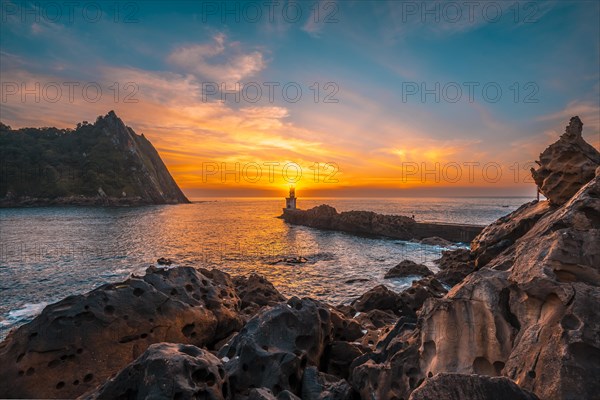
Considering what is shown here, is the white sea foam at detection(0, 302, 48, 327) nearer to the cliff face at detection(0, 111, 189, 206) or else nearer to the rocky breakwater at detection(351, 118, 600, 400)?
the rocky breakwater at detection(351, 118, 600, 400)

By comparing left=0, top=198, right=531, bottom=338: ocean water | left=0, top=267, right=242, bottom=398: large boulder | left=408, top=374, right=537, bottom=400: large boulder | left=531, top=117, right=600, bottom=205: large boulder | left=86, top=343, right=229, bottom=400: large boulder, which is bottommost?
left=0, top=198, right=531, bottom=338: ocean water

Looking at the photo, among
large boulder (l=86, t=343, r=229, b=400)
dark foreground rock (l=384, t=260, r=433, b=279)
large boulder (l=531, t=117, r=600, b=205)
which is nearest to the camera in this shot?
large boulder (l=86, t=343, r=229, b=400)

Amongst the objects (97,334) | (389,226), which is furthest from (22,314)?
(389,226)

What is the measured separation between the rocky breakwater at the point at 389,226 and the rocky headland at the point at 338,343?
38050 mm

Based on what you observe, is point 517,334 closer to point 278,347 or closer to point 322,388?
point 322,388

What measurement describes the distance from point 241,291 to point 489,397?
548 inches

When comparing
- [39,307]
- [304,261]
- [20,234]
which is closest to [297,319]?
[39,307]

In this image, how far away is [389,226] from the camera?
49.5 meters

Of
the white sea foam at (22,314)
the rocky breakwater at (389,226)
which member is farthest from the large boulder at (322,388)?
the rocky breakwater at (389,226)

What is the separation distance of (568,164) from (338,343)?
512 inches

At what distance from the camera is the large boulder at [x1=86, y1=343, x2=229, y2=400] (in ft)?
12.3

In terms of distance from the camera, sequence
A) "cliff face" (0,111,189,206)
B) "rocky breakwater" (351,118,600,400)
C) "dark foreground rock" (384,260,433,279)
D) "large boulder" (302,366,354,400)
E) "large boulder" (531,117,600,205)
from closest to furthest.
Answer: "rocky breakwater" (351,118,600,400) → "large boulder" (302,366,354,400) → "large boulder" (531,117,600,205) → "dark foreground rock" (384,260,433,279) → "cliff face" (0,111,189,206)

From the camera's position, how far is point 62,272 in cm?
2425

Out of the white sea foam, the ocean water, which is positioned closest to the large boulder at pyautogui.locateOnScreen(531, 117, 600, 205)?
the ocean water
